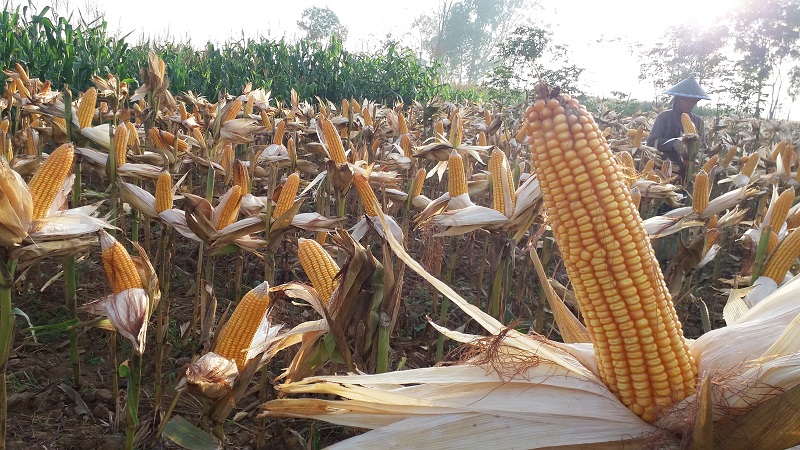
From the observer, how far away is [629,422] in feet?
5.20

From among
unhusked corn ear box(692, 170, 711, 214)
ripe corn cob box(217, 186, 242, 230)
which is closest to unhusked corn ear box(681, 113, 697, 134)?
unhusked corn ear box(692, 170, 711, 214)

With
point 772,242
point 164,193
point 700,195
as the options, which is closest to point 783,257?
point 772,242

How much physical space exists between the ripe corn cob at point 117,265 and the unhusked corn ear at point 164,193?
3.75 feet

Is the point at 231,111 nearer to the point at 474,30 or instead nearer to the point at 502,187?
the point at 502,187

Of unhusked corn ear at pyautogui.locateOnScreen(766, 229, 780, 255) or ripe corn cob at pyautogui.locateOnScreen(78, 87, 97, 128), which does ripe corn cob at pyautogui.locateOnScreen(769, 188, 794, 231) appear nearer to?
unhusked corn ear at pyautogui.locateOnScreen(766, 229, 780, 255)

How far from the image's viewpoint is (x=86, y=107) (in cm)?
375

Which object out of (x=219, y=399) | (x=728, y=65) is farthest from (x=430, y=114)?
(x=728, y=65)

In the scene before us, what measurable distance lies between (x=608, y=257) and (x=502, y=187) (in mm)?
1469

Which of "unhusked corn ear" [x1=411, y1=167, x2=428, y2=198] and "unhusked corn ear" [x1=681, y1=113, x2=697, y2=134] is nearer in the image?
"unhusked corn ear" [x1=411, y1=167, x2=428, y2=198]

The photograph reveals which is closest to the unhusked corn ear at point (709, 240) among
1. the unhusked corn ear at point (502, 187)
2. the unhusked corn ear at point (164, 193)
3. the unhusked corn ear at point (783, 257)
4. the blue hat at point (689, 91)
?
the unhusked corn ear at point (783, 257)

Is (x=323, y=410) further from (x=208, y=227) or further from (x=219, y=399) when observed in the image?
(x=208, y=227)

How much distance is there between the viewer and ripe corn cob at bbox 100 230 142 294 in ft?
6.23

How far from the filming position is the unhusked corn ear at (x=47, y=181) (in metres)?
2.16

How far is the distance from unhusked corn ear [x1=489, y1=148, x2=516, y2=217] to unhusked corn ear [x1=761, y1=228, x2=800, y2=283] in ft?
4.46
